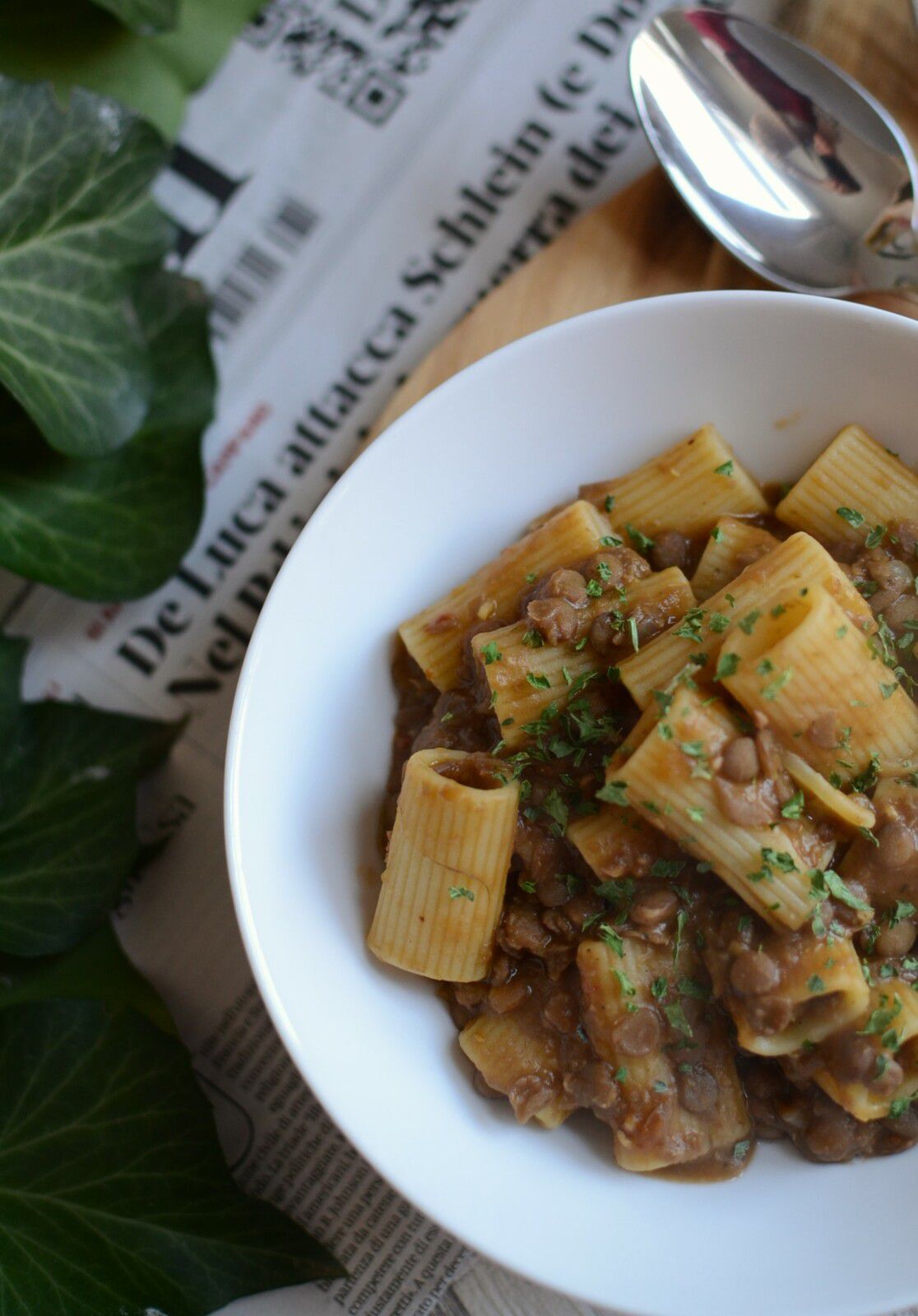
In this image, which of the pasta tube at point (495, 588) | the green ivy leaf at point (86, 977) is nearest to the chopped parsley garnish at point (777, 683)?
the pasta tube at point (495, 588)

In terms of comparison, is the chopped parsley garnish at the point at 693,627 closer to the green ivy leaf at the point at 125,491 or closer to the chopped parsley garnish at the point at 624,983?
the chopped parsley garnish at the point at 624,983

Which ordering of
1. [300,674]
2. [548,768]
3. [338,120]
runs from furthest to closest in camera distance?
1. [338,120]
2. [300,674]
3. [548,768]

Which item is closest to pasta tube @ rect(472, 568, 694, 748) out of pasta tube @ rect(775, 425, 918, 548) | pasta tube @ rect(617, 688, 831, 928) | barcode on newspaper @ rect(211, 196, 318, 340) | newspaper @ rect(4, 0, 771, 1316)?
pasta tube @ rect(617, 688, 831, 928)

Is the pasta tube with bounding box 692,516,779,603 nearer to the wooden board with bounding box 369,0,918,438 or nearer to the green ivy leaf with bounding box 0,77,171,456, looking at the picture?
the wooden board with bounding box 369,0,918,438

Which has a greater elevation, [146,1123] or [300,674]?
[300,674]

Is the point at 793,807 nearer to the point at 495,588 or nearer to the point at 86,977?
the point at 495,588

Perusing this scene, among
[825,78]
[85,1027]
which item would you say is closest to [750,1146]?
[85,1027]

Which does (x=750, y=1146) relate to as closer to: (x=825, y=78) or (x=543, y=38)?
(x=825, y=78)

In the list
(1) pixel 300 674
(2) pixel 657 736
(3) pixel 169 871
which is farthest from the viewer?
(3) pixel 169 871
